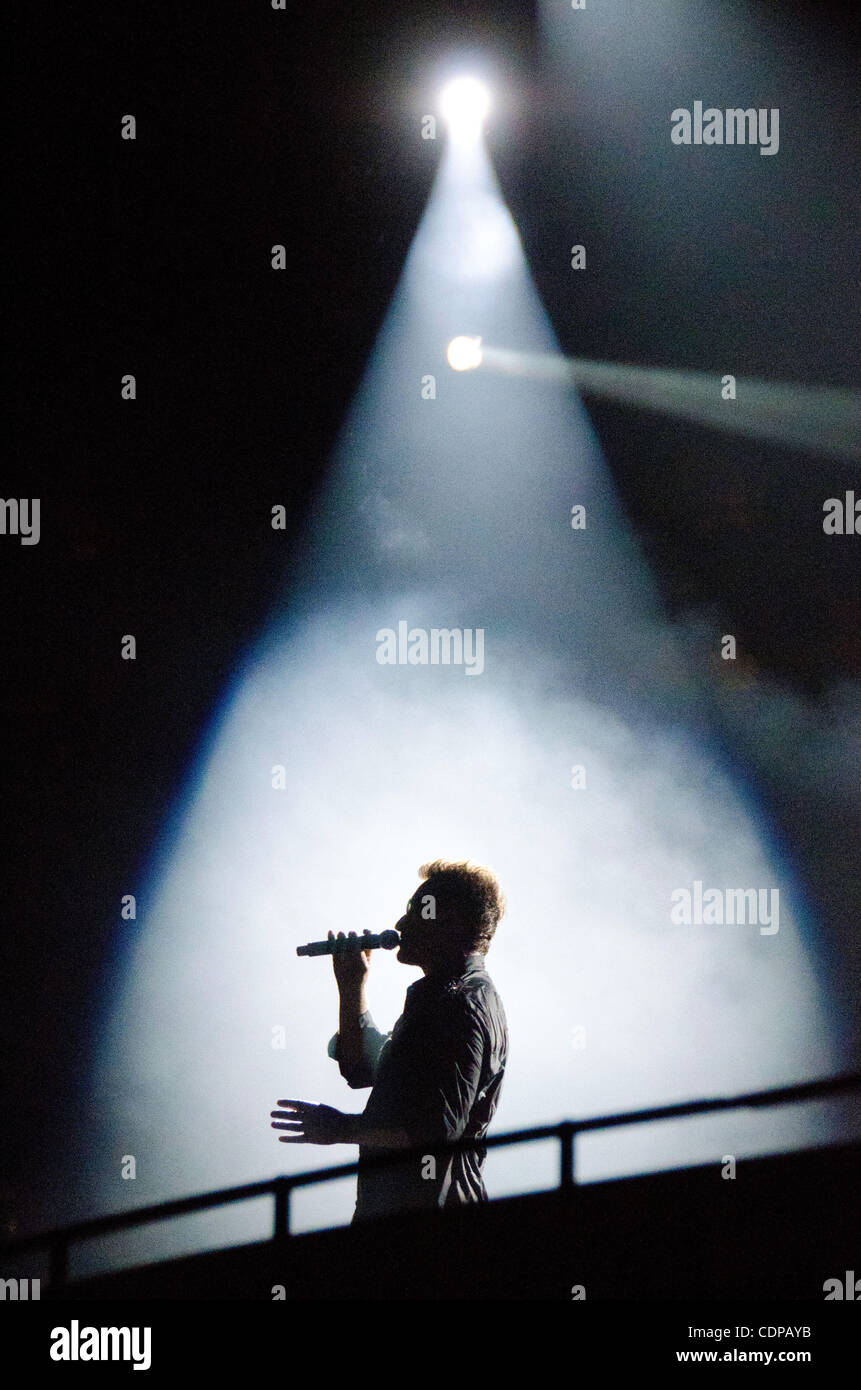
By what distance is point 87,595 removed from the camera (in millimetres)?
2793

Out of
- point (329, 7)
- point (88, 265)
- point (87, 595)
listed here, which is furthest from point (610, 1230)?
point (329, 7)

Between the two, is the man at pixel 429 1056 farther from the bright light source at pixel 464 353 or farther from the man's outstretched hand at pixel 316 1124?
the bright light source at pixel 464 353

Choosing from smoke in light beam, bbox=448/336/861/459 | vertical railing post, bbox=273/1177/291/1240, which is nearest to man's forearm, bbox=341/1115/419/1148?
vertical railing post, bbox=273/1177/291/1240

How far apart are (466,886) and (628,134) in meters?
2.38

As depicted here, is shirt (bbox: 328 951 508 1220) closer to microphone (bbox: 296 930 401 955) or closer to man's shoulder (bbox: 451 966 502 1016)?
man's shoulder (bbox: 451 966 502 1016)

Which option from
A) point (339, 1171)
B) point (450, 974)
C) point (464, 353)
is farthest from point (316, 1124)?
point (464, 353)

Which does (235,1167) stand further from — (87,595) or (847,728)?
(847,728)

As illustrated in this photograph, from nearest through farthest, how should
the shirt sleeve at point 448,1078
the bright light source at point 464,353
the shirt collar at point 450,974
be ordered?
the shirt sleeve at point 448,1078
the shirt collar at point 450,974
the bright light source at point 464,353

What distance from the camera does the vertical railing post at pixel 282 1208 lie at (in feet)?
7.10

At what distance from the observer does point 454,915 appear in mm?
2133

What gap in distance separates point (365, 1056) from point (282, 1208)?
0.50 metres

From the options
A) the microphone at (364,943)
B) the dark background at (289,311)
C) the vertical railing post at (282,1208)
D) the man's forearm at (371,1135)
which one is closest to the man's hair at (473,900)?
the microphone at (364,943)

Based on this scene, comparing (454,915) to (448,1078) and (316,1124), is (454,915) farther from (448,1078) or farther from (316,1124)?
(316,1124)

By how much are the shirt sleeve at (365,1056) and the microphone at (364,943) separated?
165mm
